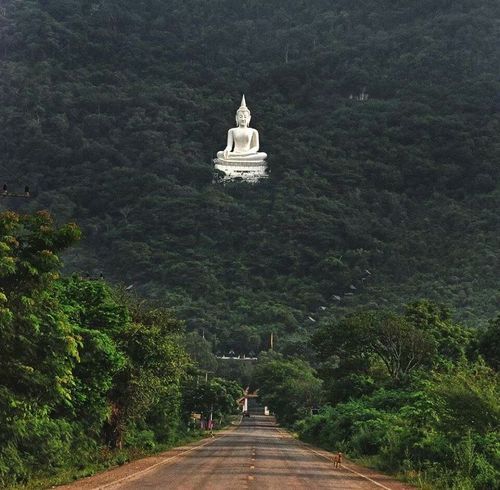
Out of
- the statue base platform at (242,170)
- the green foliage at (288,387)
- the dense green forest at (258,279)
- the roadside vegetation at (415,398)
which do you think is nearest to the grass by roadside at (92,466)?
the dense green forest at (258,279)

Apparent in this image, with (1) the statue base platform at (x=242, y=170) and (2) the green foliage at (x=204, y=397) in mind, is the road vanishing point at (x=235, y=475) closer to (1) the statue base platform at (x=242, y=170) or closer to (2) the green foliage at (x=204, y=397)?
(2) the green foliage at (x=204, y=397)

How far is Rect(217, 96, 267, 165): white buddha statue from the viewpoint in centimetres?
15625

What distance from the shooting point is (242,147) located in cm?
15812

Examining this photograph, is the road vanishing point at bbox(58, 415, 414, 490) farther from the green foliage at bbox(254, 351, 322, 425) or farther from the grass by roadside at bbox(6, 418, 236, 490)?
the green foliage at bbox(254, 351, 322, 425)

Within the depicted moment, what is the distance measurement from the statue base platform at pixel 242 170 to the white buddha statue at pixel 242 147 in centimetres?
29

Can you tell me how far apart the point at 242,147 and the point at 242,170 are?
352 centimetres

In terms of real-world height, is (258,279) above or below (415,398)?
above

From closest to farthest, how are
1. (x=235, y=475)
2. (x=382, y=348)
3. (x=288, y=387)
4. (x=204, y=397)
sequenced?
(x=235, y=475), (x=382, y=348), (x=204, y=397), (x=288, y=387)

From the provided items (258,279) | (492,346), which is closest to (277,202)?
(258,279)

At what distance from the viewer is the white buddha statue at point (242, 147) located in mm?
156250

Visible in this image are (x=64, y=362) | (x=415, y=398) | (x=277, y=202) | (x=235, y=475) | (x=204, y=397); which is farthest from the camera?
(x=277, y=202)

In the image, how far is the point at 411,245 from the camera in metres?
134

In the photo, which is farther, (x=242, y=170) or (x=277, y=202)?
(x=242, y=170)

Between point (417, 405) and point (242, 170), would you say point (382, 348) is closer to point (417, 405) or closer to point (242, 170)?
point (417, 405)
